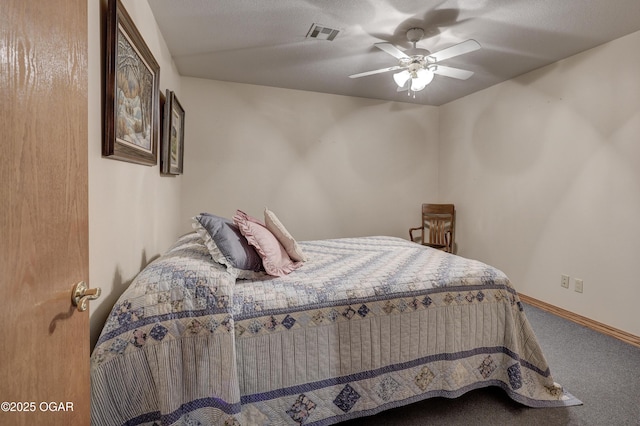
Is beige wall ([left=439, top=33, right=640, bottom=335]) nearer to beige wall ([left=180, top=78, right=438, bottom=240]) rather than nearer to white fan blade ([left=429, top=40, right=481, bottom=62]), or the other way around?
beige wall ([left=180, top=78, right=438, bottom=240])

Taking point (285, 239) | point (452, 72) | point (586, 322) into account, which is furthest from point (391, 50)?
point (586, 322)

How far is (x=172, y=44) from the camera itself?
109 inches

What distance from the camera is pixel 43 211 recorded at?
68 centimetres

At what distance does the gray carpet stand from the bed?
92 mm

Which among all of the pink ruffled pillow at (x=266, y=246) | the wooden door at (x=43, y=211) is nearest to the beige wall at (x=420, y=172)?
the wooden door at (x=43, y=211)

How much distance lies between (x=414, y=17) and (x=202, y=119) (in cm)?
251

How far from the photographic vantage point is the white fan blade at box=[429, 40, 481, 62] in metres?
2.17

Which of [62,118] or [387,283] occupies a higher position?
[62,118]

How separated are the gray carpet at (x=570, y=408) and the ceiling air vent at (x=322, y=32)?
2656 millimetres

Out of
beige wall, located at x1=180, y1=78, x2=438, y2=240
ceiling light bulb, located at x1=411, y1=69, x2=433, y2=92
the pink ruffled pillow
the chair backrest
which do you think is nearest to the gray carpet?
the pink ruffled pillow

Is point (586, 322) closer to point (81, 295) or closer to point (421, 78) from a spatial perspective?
point (421, 78)

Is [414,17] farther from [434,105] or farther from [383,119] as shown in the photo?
[434,105]

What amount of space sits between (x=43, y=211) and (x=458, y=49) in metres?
2.54

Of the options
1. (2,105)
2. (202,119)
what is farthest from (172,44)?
(2,105)
